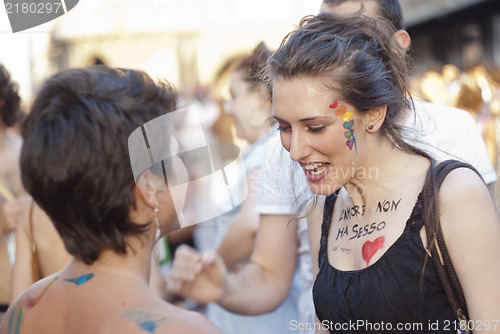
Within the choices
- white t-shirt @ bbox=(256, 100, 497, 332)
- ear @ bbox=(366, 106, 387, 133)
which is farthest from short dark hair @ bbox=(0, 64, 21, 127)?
ear @ bbox=(366, 106, 387, 133)

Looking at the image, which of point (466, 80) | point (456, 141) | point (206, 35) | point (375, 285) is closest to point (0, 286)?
point (375, 285)

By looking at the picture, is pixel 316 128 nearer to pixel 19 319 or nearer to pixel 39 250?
pixel 19 319

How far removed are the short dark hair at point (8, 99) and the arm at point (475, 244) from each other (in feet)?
8.85

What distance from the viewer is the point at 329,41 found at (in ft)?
6.17

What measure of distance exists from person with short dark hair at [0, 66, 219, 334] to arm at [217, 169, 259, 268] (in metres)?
1.44

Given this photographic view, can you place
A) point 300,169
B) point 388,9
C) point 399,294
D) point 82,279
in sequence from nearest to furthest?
point 82,279
point 399,294
point 300,169
point 388,9

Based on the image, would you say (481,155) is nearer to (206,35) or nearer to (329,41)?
(329,41)

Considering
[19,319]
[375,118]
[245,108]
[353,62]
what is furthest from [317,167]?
[245,108]

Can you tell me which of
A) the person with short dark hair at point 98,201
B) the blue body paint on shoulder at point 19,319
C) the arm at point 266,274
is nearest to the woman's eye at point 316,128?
the person with short dark hair at point 98,201

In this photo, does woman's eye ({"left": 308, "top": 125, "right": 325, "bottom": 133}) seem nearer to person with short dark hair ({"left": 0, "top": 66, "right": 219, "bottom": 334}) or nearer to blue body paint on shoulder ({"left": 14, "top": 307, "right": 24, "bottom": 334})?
person with short dark hair ({"left": 0, "top": 66, "right": 219, "bottom": 334})

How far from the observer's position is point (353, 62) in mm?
1861

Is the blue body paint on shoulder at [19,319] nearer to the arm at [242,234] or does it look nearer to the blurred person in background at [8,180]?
the blurred person in background at [8,180]

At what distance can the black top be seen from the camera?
5.52ft

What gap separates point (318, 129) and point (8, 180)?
6.66ft
